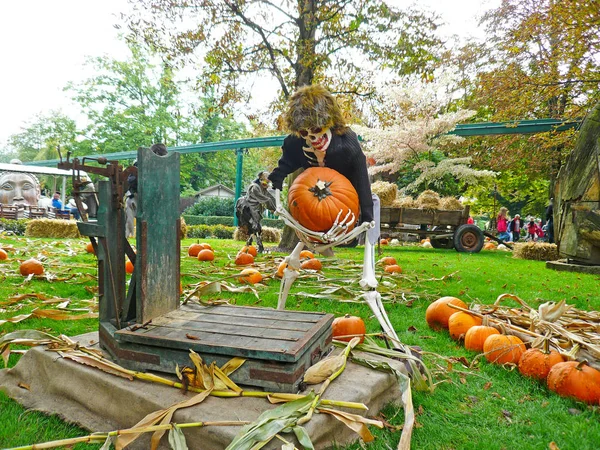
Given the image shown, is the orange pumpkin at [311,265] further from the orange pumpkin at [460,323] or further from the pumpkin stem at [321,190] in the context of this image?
the pumpkin stem at [321,190]

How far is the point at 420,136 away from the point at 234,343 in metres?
19.0

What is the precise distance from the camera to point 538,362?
280cm

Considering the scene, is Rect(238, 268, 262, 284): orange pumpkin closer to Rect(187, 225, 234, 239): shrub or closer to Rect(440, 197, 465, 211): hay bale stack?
Rect(440, 197, 465, 211): hay bale stack

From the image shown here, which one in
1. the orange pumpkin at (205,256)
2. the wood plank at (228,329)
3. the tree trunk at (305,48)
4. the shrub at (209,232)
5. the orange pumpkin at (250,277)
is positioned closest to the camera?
the wood plank at (228,329)

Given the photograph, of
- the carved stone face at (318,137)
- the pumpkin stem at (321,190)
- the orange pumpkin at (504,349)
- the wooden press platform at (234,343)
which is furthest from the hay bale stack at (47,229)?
the orange pumpkin at (504,349)

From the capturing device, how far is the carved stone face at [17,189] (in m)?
21.0

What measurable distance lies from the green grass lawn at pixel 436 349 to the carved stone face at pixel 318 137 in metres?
1.84

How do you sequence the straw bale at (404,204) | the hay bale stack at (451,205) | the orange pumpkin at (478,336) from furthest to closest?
the straw bale at (404,204)
the hay bale stack at (451,205)
the orange pumpkin at (478,336)

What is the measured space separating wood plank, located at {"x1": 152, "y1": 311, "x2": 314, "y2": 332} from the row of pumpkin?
1.65 m

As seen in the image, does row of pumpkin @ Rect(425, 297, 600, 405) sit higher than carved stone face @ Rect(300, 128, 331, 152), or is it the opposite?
carved stone face @ Rect(300, 128, 331, 152)

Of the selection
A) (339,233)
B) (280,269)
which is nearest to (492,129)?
(280,269)

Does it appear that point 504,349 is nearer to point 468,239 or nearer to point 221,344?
point 221,344

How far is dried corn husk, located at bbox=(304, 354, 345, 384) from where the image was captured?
2.13m

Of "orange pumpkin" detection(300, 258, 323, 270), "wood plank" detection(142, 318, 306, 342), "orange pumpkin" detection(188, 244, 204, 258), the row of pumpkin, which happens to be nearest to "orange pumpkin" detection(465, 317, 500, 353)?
the row of pumpkin
